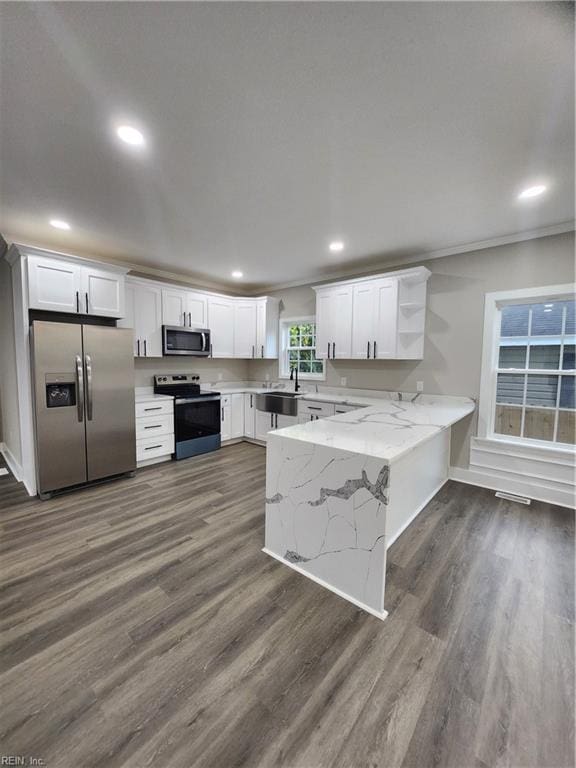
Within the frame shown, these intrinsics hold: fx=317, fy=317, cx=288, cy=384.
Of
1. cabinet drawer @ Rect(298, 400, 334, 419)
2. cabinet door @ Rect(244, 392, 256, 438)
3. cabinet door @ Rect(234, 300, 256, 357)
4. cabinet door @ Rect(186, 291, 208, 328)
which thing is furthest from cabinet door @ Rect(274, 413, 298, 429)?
cabinet door @ Rect(186, 291, 208, 328)

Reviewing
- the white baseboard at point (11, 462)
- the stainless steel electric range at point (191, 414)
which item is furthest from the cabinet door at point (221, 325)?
the white baseboard at point (11, 462)

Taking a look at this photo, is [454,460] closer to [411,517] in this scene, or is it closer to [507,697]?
[411,517]

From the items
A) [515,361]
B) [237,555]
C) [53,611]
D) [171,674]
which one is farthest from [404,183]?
[53,611]

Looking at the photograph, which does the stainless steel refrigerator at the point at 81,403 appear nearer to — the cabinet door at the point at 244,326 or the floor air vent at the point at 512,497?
the cabinet door at the point at 244,326

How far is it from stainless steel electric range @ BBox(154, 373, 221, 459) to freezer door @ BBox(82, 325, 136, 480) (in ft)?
2.26

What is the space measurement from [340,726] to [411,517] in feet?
6.00

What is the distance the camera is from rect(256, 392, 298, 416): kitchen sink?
15.0 ft

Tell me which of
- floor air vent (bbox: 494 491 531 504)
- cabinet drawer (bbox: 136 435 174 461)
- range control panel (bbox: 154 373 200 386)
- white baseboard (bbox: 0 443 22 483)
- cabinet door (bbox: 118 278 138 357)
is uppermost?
cabinet door (bbox: 118 278 138 357)

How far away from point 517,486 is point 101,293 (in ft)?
16.6

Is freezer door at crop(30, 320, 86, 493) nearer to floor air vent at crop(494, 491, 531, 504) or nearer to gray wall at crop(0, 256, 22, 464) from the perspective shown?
gray wall at crop(0, 256, 22, 464)

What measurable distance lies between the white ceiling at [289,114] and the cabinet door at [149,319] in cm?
118

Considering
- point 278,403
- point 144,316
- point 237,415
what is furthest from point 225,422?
point 144,316

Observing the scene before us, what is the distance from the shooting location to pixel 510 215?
2.85 m

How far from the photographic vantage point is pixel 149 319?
427 cm
